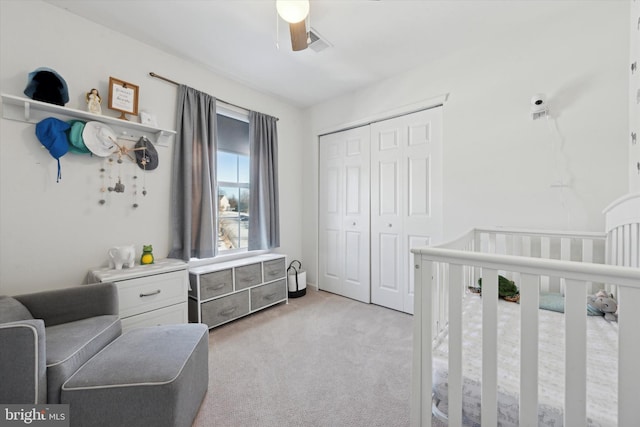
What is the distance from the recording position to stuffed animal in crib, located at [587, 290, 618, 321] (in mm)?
1317

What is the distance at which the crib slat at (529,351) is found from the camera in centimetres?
76

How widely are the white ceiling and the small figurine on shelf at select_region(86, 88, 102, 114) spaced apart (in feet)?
1.91

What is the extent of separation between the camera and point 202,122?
8.23ft

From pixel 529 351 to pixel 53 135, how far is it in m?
2.77

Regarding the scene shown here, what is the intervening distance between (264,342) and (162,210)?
1501 millimetres

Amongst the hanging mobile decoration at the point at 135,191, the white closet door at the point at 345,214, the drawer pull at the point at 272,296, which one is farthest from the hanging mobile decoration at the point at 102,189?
the white closet door at the point at 345,214

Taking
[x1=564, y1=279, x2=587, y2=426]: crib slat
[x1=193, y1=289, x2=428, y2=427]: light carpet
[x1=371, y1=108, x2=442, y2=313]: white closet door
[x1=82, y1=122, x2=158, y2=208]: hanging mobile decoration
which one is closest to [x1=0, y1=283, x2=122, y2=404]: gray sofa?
[x1=193, y1=289, x2=428, y2=427]: light carpet

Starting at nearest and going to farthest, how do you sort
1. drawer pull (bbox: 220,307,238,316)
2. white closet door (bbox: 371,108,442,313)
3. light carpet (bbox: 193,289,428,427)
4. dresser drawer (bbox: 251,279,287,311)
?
light carpet (bbox: 193,289,428,427), drawer pull (bbox: 220,307,238,316), white closet door (bbox: 371,108,442,313), dresser drawer (bbox: 251,279,287,311)

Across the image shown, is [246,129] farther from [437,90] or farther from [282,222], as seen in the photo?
[437,90]

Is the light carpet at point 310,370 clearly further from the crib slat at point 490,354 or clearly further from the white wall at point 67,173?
the white wall at point 67,173

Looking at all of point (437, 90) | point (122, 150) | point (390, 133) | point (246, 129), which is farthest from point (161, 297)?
point (437, 90)

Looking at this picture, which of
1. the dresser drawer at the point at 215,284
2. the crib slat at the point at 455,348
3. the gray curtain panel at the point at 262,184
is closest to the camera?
the crib slat at the point at 455,348

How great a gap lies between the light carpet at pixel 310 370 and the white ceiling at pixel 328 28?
2538mm

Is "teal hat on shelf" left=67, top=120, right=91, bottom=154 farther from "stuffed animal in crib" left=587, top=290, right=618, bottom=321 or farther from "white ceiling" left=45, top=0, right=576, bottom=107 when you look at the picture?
"stuffed animal in crib" left=587, top=290, right=618, bottom=321
